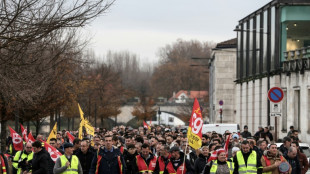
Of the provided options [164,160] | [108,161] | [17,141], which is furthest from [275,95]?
[108,161]

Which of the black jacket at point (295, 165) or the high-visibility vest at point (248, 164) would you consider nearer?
the high-visibility vest at point (248, 164)

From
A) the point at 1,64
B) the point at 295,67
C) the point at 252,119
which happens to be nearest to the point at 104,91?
the point at 252,119

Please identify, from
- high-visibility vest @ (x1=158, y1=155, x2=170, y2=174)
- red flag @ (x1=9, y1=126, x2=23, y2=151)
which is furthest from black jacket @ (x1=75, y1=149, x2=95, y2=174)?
red flag @ (x1=9, y1=126, x2=23, y2=151)

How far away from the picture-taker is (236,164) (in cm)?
1580

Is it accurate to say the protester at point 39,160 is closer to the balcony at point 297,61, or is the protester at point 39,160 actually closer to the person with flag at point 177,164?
the person with flag at point 177,164

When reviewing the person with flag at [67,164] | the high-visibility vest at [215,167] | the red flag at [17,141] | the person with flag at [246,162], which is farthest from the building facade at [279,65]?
the high-visibility vest at [215,167]

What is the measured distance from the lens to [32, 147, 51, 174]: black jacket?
17.0m

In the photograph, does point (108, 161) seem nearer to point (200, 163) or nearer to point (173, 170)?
point (173, 170)

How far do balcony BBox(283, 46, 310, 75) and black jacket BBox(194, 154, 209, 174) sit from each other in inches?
1103

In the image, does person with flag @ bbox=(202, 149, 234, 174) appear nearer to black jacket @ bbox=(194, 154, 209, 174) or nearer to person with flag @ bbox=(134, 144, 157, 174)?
black jacket @ bbox=(194, 154, 209, 174)

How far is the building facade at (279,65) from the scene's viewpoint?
148ft

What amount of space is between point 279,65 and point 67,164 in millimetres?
36347

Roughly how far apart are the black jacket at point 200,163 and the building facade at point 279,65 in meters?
23.6

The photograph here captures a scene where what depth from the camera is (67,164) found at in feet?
51.8
